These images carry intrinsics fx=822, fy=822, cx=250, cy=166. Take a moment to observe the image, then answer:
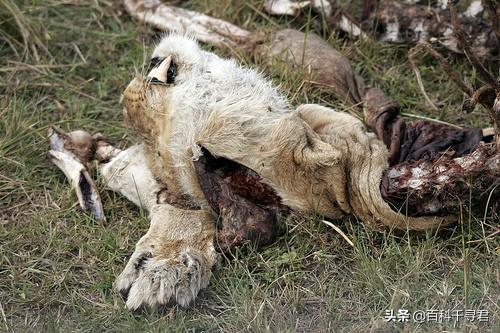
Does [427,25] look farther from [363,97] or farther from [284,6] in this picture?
[284,6]

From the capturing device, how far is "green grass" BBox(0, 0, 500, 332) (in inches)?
111

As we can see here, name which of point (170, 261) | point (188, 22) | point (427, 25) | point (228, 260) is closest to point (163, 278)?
point (170, 261)

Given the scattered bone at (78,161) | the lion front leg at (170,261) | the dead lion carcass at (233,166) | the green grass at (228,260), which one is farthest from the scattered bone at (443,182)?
the scattered bone at (78,161)

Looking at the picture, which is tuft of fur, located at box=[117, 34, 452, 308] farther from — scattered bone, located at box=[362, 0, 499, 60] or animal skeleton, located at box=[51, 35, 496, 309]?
scattered bone, located at box=[362, 0, 499, 60]

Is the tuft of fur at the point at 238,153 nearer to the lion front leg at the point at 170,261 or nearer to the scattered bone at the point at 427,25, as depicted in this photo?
the lion front leg at the point at 170,261

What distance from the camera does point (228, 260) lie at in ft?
10.1

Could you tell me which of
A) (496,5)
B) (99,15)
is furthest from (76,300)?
(99,15)

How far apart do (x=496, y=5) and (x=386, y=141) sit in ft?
2.30

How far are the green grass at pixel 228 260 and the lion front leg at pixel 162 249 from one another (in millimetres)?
65

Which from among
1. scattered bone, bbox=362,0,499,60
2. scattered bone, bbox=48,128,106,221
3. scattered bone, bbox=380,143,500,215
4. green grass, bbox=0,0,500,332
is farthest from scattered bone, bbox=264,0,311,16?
scattered bone, bbox=380,143,500,215

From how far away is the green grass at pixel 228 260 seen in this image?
2.83 meters

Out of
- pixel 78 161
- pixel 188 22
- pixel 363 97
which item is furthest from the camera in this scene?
pixel 188 22

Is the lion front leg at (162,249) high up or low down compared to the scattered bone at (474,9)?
down

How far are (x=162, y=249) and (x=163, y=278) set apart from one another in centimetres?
19
